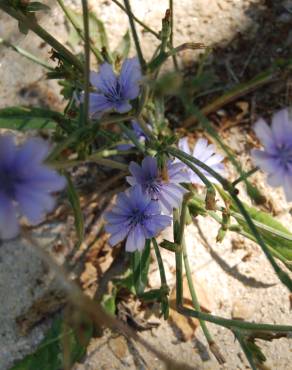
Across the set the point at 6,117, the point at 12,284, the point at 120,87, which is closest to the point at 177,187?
the point at 120,87

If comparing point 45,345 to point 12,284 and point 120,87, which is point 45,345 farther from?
point 120,87

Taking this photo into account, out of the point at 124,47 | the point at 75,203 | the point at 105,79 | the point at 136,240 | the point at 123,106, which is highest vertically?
the point at 124,47

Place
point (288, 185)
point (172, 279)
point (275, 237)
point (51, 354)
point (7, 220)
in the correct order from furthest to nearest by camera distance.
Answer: point (172, 279) < point (51, 354) < point (275, 237) < point (288, 185) < point (7, 220)

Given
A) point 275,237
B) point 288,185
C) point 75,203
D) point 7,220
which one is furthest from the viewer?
point 275,237

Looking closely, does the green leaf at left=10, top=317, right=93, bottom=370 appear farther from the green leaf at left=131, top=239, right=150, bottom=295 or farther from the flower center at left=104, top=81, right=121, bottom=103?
the flower center at left=104, top=81, right=121, bottom=103

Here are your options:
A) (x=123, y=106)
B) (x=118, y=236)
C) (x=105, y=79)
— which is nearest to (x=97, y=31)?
(x=105, y=79)

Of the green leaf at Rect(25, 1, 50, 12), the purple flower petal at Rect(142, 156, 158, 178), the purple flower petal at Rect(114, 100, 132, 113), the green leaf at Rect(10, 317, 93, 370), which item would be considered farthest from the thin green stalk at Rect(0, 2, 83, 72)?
the green leaf at Rect(10, 317, 93, 370)

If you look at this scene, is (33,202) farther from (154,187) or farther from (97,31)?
(97,31)
